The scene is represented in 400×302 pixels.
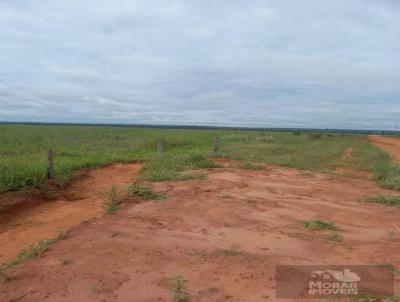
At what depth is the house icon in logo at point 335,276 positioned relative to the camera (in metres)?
4.03

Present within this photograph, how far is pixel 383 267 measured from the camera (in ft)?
14.4

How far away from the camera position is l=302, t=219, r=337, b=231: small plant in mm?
6080

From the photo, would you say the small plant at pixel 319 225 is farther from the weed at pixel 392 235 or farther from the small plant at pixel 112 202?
the small plant at pixel 112 202

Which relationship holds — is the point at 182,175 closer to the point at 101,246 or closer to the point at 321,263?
the point at 101,246

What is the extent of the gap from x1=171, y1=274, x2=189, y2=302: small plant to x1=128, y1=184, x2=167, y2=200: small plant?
4.19 metres

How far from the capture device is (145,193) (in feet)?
27.2

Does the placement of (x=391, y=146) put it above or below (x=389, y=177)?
below

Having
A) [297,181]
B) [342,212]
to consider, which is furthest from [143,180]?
[342,212]

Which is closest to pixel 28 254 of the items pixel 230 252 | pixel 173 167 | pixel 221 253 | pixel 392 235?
pixel 221 253

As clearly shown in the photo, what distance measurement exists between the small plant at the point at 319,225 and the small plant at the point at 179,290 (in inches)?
115

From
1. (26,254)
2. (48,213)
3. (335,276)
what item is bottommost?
(48,213)

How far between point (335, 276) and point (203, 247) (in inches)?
68.2

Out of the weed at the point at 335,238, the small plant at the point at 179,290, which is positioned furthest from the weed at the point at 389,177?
the small plant at the point at 179,290

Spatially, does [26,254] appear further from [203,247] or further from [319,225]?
[319,225]
